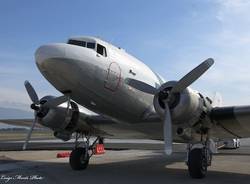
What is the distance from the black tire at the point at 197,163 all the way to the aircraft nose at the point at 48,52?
543 cm

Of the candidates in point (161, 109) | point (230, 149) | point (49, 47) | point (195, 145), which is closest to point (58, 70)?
point (49, 47)

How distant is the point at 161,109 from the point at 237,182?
3.35 meters

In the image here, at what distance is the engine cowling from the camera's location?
1580 cm

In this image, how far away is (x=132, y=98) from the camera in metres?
13.9

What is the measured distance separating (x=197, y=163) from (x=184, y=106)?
1971 mm

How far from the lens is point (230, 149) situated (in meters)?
31.1

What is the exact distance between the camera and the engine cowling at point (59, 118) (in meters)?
15.8

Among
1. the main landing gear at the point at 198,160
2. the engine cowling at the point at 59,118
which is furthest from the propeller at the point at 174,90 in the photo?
the engine cowling at the point at 59,118

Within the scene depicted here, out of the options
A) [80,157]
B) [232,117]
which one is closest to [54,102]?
[80,157]

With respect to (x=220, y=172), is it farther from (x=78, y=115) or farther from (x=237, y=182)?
(x=78, y=115)

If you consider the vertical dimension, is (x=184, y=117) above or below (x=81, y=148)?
above

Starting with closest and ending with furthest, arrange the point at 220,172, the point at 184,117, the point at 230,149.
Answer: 1. the point at 184,117
2. the point at 220,172
3. the point at 230,149

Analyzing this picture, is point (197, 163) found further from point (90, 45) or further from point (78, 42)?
point (78, 42)

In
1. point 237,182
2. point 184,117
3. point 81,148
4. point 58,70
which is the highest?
point 58,70
